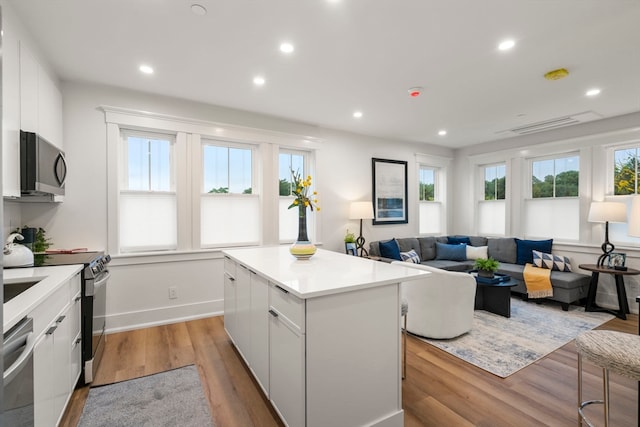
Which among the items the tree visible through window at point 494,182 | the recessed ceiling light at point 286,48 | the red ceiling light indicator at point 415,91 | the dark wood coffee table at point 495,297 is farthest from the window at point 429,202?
the recessed ceiling light at point 286,48

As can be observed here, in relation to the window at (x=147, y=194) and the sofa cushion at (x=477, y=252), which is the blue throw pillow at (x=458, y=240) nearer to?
the sofa cushion at (x=477, y=252)

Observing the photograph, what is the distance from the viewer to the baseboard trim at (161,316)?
3.32 meters

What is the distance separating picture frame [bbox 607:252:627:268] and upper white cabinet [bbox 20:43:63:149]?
628 centimetres

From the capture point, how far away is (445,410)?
2.03m

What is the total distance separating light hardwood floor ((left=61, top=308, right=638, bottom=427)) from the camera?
1.96 metres

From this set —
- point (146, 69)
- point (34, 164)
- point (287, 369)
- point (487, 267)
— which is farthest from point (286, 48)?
point (487, 267)

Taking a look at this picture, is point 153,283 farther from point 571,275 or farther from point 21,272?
point 571,275

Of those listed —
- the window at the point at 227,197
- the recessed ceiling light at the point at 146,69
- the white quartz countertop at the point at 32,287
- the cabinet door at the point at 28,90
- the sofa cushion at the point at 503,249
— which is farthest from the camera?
the sofa cushion at the point at 503,249

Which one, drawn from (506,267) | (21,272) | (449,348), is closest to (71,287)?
(21,272)

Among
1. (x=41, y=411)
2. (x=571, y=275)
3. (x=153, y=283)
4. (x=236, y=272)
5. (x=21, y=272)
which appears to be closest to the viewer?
(x=41, y=411)

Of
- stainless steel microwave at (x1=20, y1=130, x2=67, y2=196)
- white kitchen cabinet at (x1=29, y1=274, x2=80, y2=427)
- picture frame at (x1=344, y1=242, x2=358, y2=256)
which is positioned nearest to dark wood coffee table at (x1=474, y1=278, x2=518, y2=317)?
picture frame at (x1=344, y1=242, x2=358, y2=256)

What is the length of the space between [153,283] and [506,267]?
4.94 m

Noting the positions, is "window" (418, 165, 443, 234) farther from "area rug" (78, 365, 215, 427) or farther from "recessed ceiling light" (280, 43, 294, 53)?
"area rug" (78, 365, 215, 427)

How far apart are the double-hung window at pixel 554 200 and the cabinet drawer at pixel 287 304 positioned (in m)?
5.10
